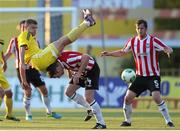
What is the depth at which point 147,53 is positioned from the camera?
55.8ft

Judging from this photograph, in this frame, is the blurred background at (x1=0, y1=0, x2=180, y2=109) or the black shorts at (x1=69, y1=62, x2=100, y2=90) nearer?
the black shorts at (x1=69, y1=62, x2=100, y2=90)

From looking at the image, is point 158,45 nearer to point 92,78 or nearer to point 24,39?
point 92,78

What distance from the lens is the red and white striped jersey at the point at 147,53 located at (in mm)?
16906

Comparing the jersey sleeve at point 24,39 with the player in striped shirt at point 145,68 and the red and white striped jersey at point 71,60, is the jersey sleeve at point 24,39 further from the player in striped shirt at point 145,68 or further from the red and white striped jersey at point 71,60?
the red and white striped jersey at point 71,60

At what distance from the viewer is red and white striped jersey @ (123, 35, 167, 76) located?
55.5ft

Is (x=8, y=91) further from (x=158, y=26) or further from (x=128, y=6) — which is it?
(x=158, y=26)

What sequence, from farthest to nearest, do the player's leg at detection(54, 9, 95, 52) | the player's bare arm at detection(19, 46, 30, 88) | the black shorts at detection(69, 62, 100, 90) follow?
1. the player's bare arm at detection(19, 46, 30, 88)
2. the black shorts at detection(69, 62, 100, 90)
3. the player's leg at detection(54, 9, 95, 52)

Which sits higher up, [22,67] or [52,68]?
[52,68]

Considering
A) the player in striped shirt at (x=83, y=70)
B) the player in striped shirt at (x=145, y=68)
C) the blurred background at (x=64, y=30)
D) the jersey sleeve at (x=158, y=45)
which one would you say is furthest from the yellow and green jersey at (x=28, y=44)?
the blurred background at (x=64, y=30)

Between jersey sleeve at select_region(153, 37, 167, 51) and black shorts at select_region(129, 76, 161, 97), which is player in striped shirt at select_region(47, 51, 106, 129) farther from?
jersey sleeve at select_region(153, 37, 167, 51)

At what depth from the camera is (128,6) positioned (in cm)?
4138

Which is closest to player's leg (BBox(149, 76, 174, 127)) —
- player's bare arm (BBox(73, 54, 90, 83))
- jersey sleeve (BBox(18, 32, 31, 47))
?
player's bare arm (BBox(73, 54, 90, 83))

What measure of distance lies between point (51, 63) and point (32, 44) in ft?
11.3

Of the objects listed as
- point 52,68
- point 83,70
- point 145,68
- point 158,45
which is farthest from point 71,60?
point 158,45
